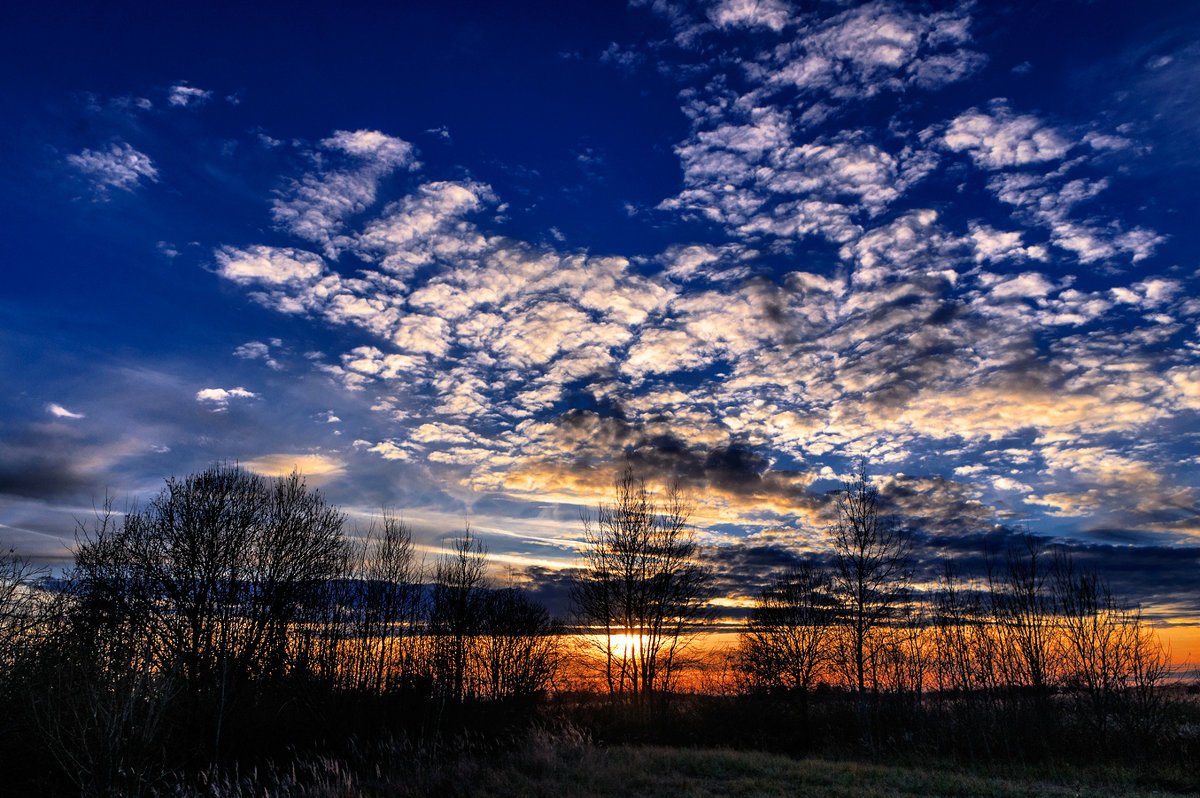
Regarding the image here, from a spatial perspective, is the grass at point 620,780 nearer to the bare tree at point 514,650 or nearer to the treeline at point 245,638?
the treeline at point 245,638

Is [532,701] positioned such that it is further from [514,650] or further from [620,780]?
[620,780]

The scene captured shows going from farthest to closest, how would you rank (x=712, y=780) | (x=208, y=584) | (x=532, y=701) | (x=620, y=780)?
(x=532, y=701) → (x=208, y=584) → (x=712, y=780) → (x=620, y=780)

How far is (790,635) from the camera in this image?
125 ft

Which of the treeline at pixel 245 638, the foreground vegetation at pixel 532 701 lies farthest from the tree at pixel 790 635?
the treeline at pixel 245 638

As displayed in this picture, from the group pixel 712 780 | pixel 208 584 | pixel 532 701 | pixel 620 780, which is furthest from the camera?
pixel 532 701

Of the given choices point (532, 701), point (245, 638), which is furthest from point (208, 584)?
point (532, 701)

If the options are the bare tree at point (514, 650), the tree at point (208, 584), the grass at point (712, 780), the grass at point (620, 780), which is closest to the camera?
the grass at point (620, 780)

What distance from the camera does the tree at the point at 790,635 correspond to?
36.1 metres

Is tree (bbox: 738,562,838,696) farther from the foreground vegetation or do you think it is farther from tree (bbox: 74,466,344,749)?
tree (bbox: 74,466,344,749)

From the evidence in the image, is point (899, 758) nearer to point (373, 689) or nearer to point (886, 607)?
point (886, 607)

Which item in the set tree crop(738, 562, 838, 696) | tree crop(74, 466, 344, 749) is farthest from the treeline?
tree crop(738, 562, 838, 696)

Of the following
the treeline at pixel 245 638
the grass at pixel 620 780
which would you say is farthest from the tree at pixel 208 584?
the grass at pixel 620 780

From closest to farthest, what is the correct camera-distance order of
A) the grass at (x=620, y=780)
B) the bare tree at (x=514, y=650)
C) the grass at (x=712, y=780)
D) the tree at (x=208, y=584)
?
the grass at (x=620, y=780), the grass at (x=712, y=780), the tree at (x=208, y=584), the bare tree at (x=514, y=650)

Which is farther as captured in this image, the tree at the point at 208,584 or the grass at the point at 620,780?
the tree at the point at 208,584
